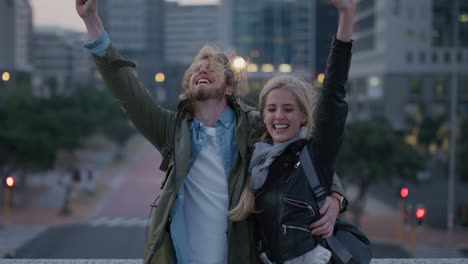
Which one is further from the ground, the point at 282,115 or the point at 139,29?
the point at 139,29

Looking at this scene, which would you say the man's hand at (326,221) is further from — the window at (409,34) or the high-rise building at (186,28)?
the high-rise building at (186,28)

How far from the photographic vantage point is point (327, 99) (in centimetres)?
294

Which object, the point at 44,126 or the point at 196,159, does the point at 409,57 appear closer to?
the point at 44,126

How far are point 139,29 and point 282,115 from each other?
145 m

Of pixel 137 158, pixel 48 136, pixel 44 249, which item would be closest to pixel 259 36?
pixel 137 158

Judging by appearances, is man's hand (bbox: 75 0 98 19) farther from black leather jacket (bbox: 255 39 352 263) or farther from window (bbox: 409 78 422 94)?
window (bbox: 409 78 422 94)

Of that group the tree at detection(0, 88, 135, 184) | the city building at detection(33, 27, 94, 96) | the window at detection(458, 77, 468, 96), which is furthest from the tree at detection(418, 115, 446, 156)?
the city building at detection(33, 27, 94, 96)

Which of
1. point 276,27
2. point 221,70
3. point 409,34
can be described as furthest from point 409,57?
point 221,70

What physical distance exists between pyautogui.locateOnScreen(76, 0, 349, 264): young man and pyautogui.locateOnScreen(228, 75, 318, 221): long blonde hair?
7 cm

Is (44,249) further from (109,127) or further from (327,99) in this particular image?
(109,127)

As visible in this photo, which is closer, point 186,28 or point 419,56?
point 419,56

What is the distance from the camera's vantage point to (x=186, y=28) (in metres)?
158

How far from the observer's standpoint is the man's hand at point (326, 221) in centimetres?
294

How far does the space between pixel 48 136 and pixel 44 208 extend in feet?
18.8
